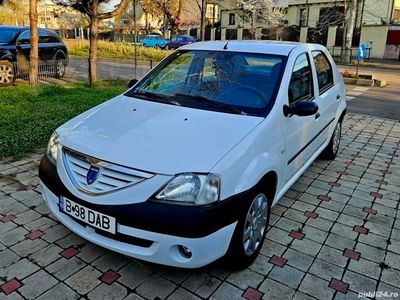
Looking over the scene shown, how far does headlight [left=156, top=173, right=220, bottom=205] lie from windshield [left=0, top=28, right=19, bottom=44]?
406 inches

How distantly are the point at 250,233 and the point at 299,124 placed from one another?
1.26 metres

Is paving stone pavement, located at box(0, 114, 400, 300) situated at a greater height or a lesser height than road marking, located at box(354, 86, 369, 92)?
lesser

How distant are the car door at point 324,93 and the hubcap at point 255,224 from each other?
5.53 ft

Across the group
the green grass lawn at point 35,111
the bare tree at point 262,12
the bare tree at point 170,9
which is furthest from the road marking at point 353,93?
the bare tree at point 170,9

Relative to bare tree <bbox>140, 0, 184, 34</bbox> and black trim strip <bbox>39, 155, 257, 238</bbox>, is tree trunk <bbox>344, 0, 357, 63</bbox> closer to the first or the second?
bare tree <bbox>140, 0, 184, 34</bbox>

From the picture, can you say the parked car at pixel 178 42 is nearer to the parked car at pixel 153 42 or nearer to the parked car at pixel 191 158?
the parked car at pixel 153 42

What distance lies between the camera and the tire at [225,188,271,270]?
8.50 ft

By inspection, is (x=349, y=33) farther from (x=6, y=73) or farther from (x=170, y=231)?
(x=170, y=231)

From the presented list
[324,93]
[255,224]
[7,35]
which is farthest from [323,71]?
[7,35]

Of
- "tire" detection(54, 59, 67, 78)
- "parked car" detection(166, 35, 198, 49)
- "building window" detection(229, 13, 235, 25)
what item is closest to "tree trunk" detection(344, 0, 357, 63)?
"parked car" detection(166, 35, 198, 49)

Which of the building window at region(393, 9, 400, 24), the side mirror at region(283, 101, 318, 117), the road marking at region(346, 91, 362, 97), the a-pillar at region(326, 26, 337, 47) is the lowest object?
the road marking at region(346, 91, 362, 97)

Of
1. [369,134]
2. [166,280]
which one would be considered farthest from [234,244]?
[369,134]

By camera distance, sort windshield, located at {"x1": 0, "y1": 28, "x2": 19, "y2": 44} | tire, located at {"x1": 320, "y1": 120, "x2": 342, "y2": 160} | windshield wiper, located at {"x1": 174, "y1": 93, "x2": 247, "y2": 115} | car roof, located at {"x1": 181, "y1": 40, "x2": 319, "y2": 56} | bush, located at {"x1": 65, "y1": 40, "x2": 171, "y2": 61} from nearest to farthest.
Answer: windshield wiper, located at {"x1": 174, "y1": 93, "x2": 247, "y2": 115} < car roof, located at {"x1": 181, "y1": 40, "x2": 319, "y2": 56} < tire, located at {"x1": 320, "y1": 120, "x2": 342, "y2": 160} < windshield, located at {"x1": 0, "y1": 28, "x2": 19, "y2": 44} < bush, located at {"x1": 65, "y1": 40, "x2": 171, "y2": 61}

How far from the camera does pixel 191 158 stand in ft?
7.95
